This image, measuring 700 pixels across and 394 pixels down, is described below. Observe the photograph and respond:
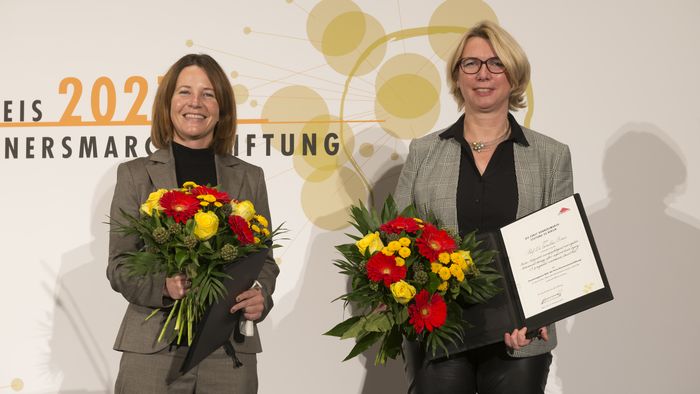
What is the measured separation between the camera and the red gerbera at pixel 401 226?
215cm

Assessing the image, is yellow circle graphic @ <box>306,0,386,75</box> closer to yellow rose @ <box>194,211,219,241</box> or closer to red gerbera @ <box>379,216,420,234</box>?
red gerbera @ <box>379,216,420,234</box>

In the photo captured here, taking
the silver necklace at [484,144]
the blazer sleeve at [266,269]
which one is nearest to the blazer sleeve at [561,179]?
the silver necklace at [484,144]

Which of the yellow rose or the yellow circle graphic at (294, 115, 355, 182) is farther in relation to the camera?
the yellow circle graphic at (294, 115, 355, 182)

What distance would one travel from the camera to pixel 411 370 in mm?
2465

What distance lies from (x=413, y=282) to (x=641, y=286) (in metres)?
1.63

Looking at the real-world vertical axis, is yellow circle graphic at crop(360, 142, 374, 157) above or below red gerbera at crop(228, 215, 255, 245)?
above

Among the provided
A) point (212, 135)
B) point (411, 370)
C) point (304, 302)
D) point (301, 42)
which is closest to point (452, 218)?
point (411, 370)

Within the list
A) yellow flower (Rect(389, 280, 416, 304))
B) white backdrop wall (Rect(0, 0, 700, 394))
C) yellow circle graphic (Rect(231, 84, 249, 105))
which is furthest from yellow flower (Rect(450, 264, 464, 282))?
yellow circle graphic (Rect(231, 84, 249, 105))

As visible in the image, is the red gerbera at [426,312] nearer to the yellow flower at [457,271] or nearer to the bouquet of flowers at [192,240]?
the yellow flower at [457,271]

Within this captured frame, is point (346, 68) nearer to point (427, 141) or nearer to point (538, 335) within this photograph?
point (427, 141)

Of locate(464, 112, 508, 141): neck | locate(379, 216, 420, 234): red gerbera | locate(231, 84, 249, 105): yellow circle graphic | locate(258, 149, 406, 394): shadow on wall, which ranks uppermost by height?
locate(231, 84, 249, 105): yellow circle graphic

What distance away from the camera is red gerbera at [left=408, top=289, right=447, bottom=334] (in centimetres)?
208

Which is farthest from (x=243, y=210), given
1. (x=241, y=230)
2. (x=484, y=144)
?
(x=484, y=144)

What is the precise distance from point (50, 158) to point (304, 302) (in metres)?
1.36
